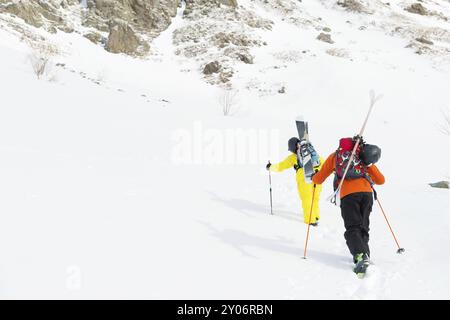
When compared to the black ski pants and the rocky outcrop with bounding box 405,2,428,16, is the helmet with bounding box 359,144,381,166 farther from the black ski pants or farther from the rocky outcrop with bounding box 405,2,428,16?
the rocky outcrop with bounding box 405,2,428,16

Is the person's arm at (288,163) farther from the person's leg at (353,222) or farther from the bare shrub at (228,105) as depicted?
the bare shrub at (228,105)

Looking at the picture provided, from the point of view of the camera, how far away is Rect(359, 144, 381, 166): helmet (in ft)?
15.7

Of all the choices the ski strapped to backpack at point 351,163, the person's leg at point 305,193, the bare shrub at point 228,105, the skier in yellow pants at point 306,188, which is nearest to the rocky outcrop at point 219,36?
the bare shrub at point 228,105

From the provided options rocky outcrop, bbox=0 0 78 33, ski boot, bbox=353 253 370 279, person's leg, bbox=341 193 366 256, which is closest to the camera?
ski boot, bbox=353 253 370 279

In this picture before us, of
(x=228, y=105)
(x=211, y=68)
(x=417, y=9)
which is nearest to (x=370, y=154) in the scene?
(x=228, y=105)

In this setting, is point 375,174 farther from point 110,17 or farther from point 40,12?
point 110,17

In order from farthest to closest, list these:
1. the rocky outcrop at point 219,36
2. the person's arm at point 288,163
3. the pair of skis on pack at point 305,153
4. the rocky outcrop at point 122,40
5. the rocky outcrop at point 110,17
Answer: the rocky outcrop at point 122,40 < the rocky outcrop at point 219,36 < the rocky outcrop at point 110,17 < the person's arm at point 288,163 < the pair of skis on pack at point 305,153

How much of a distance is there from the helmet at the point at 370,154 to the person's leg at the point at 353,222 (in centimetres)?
45

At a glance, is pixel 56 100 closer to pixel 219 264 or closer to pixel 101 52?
pixel 219 264

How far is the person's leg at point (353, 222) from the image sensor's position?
464cm

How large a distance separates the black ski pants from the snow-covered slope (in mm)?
298

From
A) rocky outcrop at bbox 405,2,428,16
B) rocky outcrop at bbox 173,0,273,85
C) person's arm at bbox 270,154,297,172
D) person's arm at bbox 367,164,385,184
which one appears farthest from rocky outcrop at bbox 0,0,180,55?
person's arm at bbox 367,164,385,184

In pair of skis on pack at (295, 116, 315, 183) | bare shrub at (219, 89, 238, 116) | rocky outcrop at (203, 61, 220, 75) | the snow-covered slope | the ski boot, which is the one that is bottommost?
rocky outcrop at (203, 61, 220, 75)

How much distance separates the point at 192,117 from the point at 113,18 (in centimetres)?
2955
